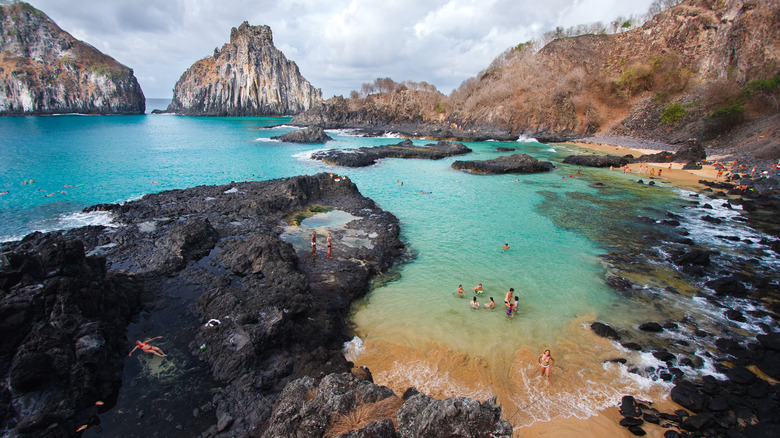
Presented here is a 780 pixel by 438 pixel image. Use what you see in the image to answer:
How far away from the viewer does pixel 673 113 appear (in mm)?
57875

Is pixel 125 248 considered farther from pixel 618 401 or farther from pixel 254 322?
pixel 618 401

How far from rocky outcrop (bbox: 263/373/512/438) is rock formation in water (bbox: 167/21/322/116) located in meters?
170

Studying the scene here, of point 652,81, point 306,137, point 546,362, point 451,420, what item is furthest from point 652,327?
point 652,81

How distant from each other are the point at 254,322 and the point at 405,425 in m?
7.32

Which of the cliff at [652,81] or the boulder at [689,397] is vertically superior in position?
the cliff at [652,81]

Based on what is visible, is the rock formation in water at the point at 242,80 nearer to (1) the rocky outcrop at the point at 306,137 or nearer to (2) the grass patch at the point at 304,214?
(1) the rocky outcrop at the point at 306,137

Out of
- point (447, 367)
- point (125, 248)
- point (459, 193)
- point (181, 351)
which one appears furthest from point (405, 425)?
A: point (459, 193)

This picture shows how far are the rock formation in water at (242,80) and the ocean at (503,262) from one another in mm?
121983

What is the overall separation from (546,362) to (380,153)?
44633mm

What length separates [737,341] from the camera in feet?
40.2

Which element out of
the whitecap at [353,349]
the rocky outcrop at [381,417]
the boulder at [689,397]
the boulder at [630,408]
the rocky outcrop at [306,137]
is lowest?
the whitecap at [353,349]

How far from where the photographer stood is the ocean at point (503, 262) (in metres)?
10.5

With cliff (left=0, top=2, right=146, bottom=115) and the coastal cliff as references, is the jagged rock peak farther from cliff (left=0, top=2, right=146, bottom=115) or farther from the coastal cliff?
the coastal cliff

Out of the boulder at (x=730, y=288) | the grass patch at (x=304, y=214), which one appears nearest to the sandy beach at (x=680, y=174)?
the boulder at (x=730, y=288)
